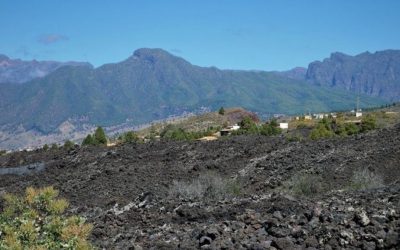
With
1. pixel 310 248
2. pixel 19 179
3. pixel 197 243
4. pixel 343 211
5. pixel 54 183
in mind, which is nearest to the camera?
pixel 310 248

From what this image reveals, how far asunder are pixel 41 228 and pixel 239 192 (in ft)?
58.5

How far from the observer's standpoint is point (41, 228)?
10273mm

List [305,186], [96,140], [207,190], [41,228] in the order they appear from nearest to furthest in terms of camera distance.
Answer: [41,228] < [305,186] < [207,190] < [96,140]

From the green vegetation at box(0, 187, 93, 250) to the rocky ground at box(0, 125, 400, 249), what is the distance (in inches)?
191

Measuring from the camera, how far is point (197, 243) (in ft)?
49.1

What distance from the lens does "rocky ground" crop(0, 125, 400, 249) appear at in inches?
567

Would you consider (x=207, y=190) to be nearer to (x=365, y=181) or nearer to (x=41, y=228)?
(x=365, y=181)

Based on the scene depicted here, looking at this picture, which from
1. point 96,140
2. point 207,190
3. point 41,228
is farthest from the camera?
point 96,140

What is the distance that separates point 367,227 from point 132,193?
18217mm

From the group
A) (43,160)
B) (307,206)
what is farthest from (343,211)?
(43,160)

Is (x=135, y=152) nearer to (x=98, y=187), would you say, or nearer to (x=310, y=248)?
(x=98, y=187)

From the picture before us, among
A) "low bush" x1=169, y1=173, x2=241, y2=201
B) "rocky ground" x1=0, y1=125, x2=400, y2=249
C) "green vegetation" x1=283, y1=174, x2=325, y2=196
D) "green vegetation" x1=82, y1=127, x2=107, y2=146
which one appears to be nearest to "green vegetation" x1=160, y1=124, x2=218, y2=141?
"green vegetation" x1=82, y1=127, x2=107, y2=146

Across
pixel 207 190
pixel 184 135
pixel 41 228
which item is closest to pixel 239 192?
pixel 207 190

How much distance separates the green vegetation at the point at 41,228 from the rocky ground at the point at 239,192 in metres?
4.86
